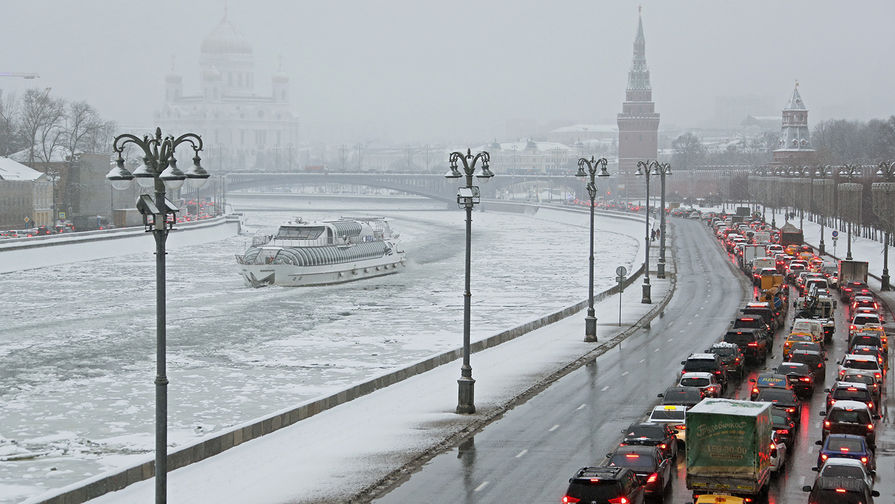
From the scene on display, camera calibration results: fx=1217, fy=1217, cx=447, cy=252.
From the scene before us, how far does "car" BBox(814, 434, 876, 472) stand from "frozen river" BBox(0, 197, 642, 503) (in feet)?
49.7

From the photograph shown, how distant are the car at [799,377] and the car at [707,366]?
1.68 m

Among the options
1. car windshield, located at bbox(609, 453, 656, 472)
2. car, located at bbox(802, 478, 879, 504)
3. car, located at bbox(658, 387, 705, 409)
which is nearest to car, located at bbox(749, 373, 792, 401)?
car, located at bbox(658, 387, 705, 409)

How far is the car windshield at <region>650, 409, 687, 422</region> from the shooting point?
28375 millimetres

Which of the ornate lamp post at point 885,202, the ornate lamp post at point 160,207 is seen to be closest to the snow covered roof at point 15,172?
the ornate lamp post at point 885,202

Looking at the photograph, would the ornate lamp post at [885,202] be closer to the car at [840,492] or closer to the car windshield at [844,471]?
the car windshield at [844,471]

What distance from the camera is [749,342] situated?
4219 cm

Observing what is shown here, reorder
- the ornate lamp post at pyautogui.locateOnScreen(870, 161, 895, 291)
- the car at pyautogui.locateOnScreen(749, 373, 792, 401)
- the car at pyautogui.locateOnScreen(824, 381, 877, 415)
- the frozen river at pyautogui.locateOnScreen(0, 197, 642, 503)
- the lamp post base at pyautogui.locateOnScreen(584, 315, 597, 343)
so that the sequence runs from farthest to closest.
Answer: the ornate lamp post at pyautogui.locateOnScreen(870, 161, 895, 291)
the lamp post base at pyautogui.locateOnScreen(584, 315, 597, 343)
the frozen river at pyautogui.locateOnScreen(0, 197, 642, 503)
the car at pyautogui.locateOnScreen(749, 373, 792, 401)
the car at pyautogui.locateOnScreen(824, 381, 877, 415)

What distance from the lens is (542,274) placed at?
307 ft

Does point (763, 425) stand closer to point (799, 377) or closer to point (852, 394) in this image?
point (852, 394)

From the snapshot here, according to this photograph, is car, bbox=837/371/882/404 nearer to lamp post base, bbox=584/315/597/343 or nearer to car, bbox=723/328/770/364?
car, bbox=723/328/770/364

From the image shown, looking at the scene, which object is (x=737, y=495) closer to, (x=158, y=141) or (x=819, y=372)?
(x=158, y=141)

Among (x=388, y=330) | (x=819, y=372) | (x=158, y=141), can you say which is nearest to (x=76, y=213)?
(x=388, y=330)

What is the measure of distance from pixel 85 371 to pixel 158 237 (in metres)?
29.4

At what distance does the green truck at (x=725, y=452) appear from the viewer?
2203 cm
